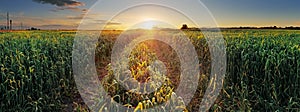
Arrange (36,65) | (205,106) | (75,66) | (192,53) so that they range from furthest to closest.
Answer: (192,53) < (75,66) < (36,65) < (205,106)

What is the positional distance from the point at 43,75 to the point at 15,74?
23.9 inches

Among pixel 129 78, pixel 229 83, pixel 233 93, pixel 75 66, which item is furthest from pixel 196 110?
pixel 75 66

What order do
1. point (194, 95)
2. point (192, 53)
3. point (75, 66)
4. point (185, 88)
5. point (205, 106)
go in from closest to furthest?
point (205, 106), point (194, 95), point (185, 88), point (75, 66), point (192, 53)

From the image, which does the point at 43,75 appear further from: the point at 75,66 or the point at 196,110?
the point at 196,110

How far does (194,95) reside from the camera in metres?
6.41

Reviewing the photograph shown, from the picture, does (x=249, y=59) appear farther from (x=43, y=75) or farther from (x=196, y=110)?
(x=43, y=75)

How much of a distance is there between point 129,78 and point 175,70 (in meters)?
3.06

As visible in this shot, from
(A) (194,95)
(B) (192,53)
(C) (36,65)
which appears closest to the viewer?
(C) (36,65)

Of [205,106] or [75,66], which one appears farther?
[75,66]

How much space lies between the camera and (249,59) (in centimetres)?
646

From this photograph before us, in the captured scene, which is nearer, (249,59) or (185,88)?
(249,59)

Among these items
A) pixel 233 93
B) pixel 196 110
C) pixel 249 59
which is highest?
pixel 249 59

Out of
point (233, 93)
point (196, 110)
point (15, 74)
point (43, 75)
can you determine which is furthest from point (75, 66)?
point (233, 93)

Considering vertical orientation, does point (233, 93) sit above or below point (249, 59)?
below
